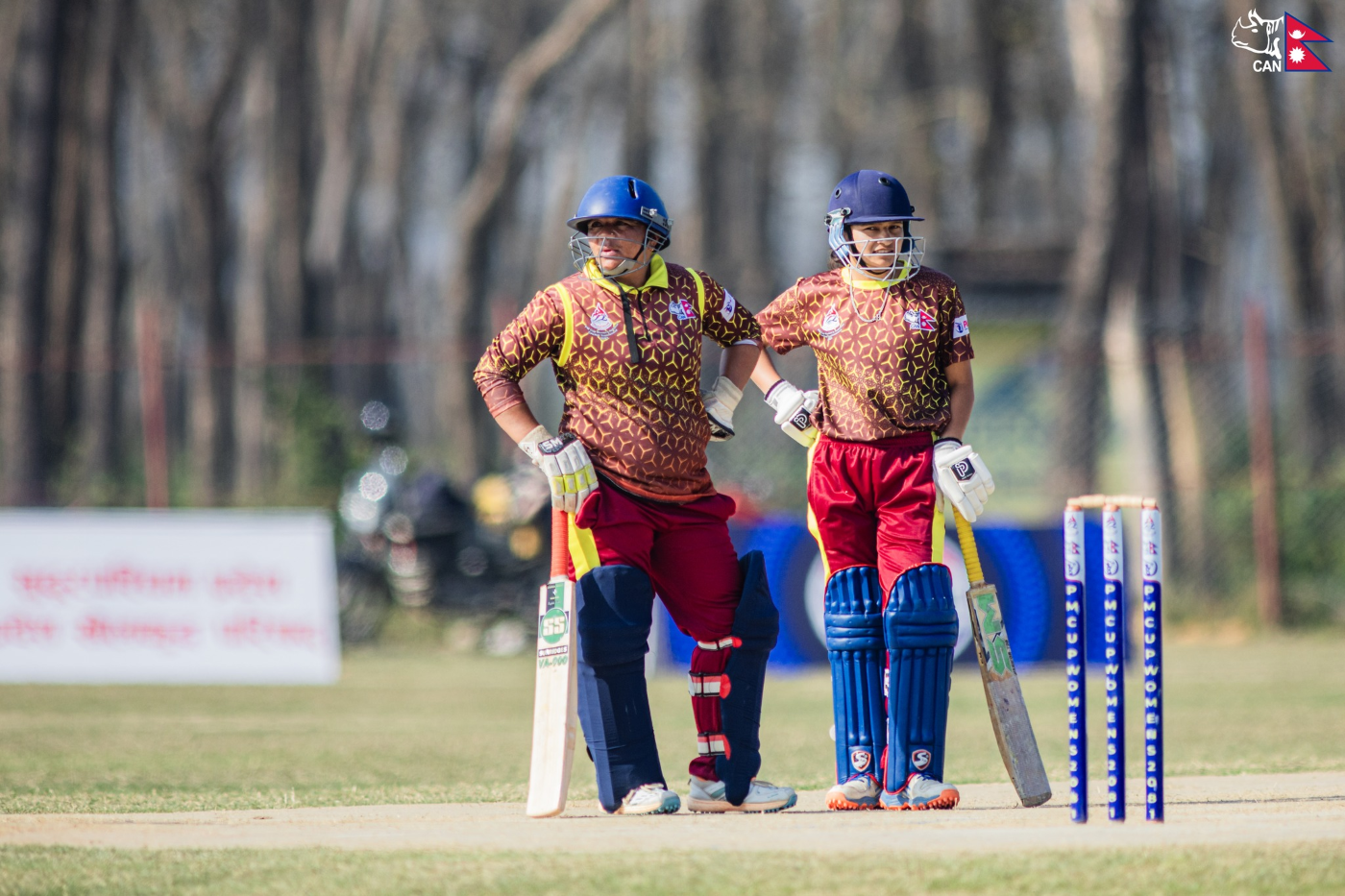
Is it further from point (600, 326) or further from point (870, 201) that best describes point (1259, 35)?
point (600, 326)

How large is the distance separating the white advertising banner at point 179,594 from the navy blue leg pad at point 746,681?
19.9ft

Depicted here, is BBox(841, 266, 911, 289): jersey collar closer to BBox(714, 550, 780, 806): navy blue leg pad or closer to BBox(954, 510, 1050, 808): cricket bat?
BBox(954, 510, 1050, 808): cricket bat

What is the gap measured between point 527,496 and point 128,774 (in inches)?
263

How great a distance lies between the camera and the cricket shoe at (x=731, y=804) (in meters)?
5.22

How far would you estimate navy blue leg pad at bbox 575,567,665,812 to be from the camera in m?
5.10

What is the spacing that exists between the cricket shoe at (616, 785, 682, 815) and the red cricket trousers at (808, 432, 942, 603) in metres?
0.89

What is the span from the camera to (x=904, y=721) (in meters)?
5.08

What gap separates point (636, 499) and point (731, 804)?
1015mm

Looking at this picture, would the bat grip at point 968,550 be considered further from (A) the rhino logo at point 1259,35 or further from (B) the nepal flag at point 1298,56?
(B) the nepal flag at point 1298,56

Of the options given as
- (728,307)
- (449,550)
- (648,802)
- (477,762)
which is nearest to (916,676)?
(648,802)

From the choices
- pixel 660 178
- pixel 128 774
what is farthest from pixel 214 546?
pixel 660 178

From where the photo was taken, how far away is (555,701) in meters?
5.04

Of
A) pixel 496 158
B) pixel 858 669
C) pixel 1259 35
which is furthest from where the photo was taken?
pixel 496 158

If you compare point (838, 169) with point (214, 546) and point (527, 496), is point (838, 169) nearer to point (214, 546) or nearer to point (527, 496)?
point (527, 496)
